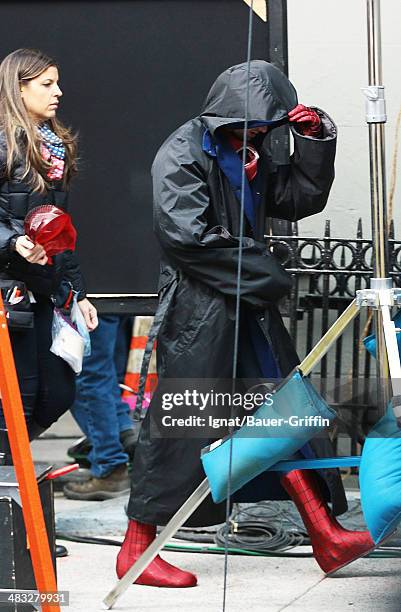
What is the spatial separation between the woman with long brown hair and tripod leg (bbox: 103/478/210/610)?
0.67m

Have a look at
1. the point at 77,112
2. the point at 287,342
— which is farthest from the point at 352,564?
the point at 77,112

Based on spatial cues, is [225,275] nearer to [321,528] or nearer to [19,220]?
[19,220]

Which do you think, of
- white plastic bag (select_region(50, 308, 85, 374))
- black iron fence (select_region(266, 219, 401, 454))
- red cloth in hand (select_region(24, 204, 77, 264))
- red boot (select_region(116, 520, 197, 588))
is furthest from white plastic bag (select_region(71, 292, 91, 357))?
black iron fence (select_region(266, 219, 401, 454))

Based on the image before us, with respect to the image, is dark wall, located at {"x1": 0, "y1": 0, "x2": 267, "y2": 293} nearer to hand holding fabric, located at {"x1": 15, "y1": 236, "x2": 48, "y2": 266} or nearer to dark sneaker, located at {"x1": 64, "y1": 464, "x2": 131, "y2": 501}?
dark sneaker, located at {"x1": 64, "y1": 464, "x2": 131, "y2": 501}

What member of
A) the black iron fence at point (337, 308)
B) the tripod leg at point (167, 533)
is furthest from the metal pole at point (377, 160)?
the black iron fence at point (337, 308)

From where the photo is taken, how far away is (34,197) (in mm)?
4934

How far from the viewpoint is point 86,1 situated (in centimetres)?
605

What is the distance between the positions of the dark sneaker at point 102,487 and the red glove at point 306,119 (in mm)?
2323

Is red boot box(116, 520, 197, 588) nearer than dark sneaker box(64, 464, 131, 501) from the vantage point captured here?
Yes

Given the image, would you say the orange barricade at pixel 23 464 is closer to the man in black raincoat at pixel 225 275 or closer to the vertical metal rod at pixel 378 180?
the man in black raincoat at pixel 225 275

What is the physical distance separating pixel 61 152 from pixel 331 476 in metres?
1.58

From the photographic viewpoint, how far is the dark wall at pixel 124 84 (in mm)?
6012

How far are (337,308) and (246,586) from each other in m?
1.56

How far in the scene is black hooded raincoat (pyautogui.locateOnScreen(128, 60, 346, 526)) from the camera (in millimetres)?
4766
